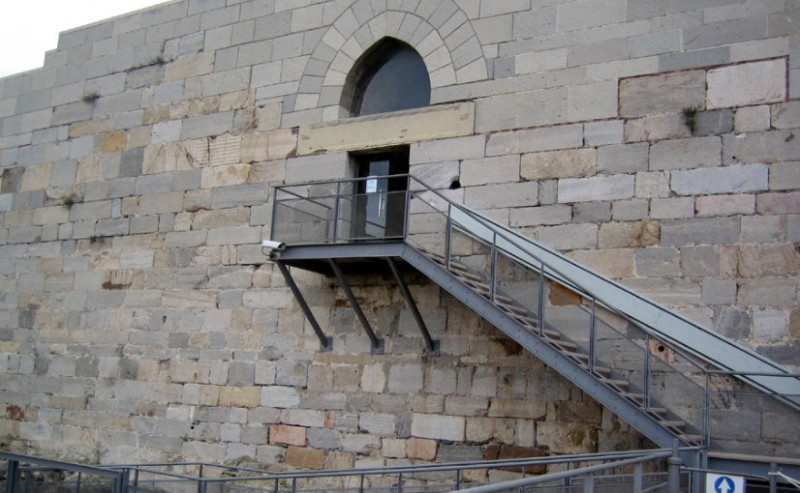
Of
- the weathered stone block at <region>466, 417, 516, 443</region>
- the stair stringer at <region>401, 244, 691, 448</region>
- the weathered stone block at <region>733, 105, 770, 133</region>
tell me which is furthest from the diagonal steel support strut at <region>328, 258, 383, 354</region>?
the weathered stone block at <region>733, 105, 770, 133</region>

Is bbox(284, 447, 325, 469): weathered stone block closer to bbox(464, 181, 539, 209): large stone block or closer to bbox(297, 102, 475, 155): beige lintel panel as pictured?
bbox(464, 181, 539, 209): large stone block

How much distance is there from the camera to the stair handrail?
8156 mm

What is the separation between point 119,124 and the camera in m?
13.9

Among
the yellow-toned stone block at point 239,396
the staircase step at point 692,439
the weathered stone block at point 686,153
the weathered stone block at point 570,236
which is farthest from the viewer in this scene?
the yellow-toned stone block at point 239,396

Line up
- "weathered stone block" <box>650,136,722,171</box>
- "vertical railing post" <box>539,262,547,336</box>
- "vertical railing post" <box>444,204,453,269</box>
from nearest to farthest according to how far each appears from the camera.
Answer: "vertical railing post" <box>539,262,547,336</box>
"weathered stone block" <box>650,136,722,171</box>
"vertical railing post" <box>444,204,453,269</box>

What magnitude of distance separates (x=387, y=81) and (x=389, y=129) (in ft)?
3.30

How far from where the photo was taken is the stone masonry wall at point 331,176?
893 centimetres

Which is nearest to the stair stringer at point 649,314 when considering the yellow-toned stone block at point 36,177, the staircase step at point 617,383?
the staircase step at point 617,383

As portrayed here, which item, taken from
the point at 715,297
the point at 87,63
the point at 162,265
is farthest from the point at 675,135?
the point at 87,63

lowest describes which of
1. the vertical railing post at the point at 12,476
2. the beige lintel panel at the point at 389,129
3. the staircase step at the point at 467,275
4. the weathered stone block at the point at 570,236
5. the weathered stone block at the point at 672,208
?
the vertical railing post at the point at 12,476

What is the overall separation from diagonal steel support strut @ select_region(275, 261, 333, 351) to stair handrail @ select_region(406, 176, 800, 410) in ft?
6.38

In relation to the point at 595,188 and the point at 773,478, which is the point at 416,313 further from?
the point at 773,478

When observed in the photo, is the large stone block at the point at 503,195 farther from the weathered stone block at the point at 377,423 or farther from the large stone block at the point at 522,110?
the weathered stone block at the point at 377,423

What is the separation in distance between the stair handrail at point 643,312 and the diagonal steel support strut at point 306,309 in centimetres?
195
